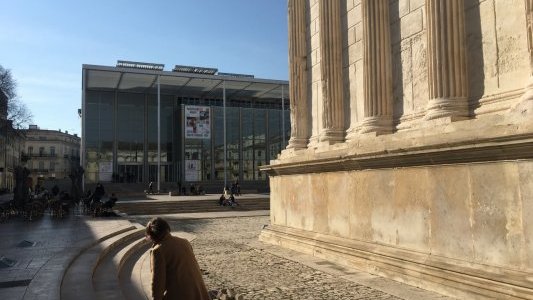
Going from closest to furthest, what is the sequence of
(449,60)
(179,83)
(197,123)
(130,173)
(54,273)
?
(54,273) < (449,60) < (197,123) < (179,83) < (130,173)

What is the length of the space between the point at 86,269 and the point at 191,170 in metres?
48.2

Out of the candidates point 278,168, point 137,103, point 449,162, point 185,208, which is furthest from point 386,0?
point 137,103

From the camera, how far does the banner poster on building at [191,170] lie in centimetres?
5606

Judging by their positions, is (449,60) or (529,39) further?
(449,60)

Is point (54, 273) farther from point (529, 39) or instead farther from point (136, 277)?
point (529, 39)

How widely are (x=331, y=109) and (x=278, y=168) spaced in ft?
7.68

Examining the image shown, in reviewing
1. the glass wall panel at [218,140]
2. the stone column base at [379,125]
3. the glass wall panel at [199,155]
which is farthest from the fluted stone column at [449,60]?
the glass wall panel at [218,140]

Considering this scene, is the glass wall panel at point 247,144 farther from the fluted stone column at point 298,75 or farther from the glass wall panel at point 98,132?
the fluted stone column at point 298,75

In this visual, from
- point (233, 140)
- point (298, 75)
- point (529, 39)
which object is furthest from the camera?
point (233, 140)

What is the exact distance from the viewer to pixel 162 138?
60.8 m

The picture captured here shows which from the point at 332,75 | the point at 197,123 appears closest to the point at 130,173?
the point at 197,123

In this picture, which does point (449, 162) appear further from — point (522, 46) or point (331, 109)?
point (331, 109)

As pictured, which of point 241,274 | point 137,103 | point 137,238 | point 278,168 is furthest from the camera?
point 137,103

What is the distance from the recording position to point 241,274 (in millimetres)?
9367
